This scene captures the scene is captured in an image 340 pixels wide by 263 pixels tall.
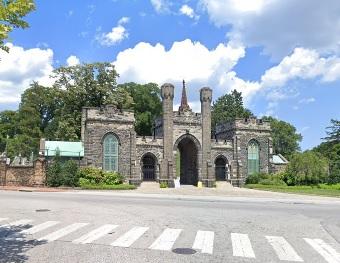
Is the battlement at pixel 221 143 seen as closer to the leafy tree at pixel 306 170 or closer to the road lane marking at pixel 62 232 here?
the leafy tree at pixel 306 170

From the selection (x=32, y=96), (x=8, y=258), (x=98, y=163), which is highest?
(x=32, y=96)

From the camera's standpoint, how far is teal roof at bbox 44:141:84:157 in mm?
41625

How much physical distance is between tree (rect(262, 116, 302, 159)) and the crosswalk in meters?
→ 75.8

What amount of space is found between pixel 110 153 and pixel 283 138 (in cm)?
5133

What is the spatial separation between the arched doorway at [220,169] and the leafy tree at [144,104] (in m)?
18.4

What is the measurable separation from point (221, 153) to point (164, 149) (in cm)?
692

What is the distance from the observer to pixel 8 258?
9203mm

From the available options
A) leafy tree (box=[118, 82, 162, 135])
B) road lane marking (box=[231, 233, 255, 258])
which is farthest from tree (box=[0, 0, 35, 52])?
leafy tree (box=[118, 82, 162, 135])

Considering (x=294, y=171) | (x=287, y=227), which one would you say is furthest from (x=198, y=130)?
(x=287, y=227)

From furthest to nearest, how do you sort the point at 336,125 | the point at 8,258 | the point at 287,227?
the point at 336,125 < the point at 287,227 < the point at 8,258

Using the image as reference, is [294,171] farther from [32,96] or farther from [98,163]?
[32,96]

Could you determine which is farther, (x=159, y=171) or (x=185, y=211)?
(x=159, y=171)

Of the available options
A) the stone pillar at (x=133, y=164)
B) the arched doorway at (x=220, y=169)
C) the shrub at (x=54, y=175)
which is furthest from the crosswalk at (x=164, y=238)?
the arched doorway at (x=220, y=169)

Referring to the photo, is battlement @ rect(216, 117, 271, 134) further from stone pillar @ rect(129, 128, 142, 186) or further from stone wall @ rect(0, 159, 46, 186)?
stone wall @ rect(0, 159, 46, 186)
